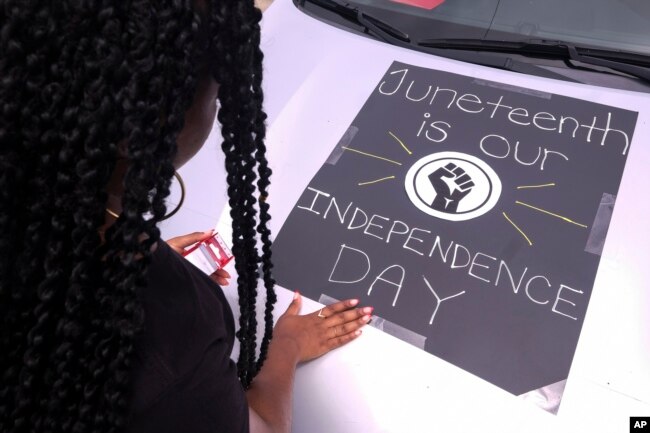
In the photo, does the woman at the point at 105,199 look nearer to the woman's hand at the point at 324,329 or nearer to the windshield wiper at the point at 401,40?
the woman's hand at the point at 324,329

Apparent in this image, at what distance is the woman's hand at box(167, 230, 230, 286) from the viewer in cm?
95

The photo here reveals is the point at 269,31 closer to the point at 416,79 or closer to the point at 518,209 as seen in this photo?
the point at 416,79

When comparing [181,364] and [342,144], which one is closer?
[181,364]

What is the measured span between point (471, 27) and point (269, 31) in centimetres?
54

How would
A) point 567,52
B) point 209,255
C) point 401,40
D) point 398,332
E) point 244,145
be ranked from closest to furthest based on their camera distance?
point 244,145 → point 398,332 → point 209,255 → point 567,52 → point 401,40

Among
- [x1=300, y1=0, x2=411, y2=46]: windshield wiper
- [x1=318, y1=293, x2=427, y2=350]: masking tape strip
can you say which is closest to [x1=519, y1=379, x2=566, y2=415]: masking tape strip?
[x1=318, y1=293, x2=427, y2=350]: masking tape strip

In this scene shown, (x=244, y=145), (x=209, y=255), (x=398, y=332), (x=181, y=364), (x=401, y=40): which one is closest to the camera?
(x=181, y=364)

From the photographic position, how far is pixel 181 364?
535 mm

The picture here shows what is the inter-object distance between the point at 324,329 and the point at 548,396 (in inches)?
14.4

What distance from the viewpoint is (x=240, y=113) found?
0.58m

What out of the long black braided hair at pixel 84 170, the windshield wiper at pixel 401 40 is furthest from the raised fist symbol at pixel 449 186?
the long black braided hair at pixel 84 170

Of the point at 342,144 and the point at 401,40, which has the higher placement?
the point at 401,40

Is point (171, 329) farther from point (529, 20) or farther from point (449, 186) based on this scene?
point (529, 20)

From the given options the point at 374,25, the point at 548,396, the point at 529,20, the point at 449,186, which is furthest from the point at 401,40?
the point at 548,396
